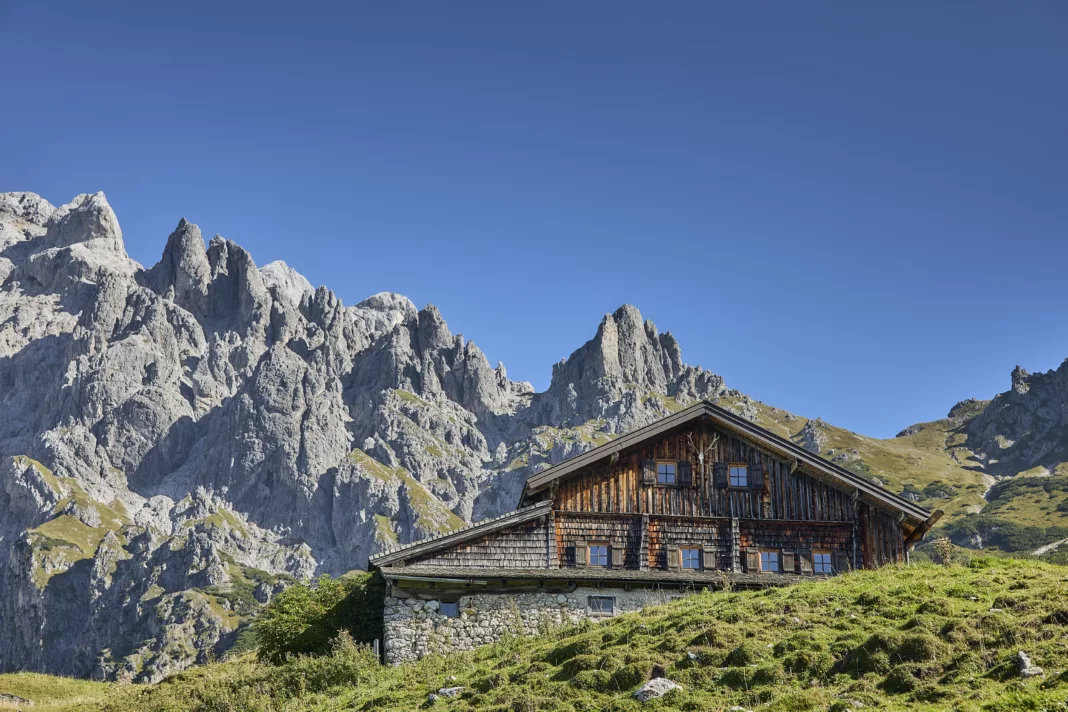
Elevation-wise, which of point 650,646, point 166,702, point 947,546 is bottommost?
point 166,702

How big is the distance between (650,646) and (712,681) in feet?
8.38

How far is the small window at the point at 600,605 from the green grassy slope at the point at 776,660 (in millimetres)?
7090

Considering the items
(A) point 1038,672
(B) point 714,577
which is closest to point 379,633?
(B) point 714,577

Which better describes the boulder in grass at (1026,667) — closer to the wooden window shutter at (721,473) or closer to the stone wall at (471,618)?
the stone wall at (471,618)

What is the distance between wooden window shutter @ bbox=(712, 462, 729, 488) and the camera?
36531mm

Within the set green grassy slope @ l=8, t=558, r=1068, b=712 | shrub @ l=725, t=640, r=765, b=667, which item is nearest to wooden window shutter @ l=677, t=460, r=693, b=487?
green grassy slope @ l=8, t=558, r=1068, b=712

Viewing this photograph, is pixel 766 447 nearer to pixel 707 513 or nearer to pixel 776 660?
pixel 707 513

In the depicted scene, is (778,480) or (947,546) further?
(778,480)

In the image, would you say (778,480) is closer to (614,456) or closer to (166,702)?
(614,456)

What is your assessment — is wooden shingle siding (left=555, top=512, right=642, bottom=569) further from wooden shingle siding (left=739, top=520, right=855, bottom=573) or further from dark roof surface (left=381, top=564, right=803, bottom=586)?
wooden shingle siding (left=739, top=520, right=855, bottom=573)

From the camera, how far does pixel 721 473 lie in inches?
1443

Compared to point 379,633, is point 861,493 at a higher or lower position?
higher

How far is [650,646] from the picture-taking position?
2117 cm

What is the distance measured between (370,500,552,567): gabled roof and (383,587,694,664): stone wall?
1239 mm
